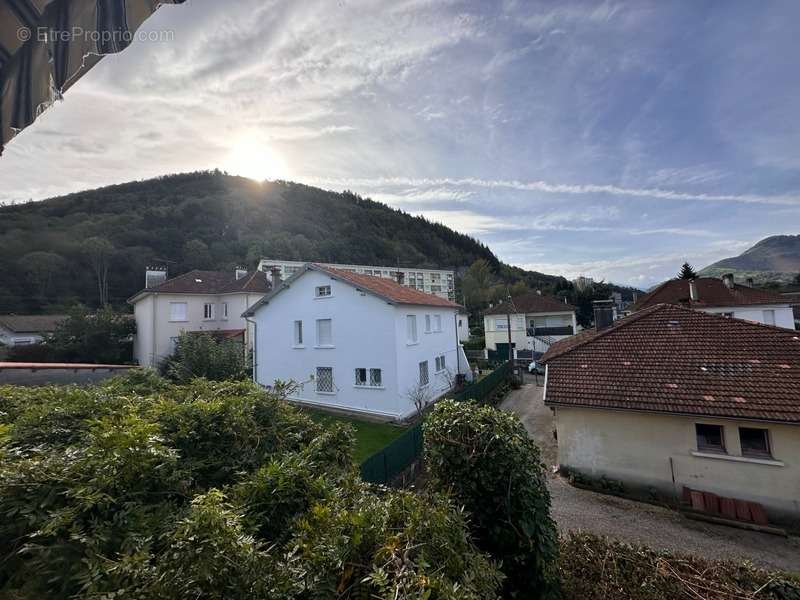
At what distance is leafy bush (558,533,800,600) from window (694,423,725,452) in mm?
4734

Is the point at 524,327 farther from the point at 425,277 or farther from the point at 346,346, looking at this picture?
the point at 425,277

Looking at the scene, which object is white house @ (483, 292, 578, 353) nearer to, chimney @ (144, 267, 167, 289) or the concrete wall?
the concrete wall

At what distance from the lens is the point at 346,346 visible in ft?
57.1

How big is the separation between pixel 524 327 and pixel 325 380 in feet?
91.1

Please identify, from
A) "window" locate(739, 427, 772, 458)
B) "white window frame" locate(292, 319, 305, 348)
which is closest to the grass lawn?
"white window frame" locate(292, 319, 305, 348)

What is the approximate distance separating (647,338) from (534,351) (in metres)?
25.7

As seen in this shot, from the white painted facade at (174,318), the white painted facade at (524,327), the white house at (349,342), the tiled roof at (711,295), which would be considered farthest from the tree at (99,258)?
the tiled roof at (711,295)

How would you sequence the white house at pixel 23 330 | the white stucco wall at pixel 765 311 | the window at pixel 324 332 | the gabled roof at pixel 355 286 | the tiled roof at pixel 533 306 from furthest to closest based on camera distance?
the tiled roof at pixel 533 306
the white house at pixel 23 330
the white stucco wall at pixel 765 311
the window at pixel 324 332
the gabled roof at pixel 355 286

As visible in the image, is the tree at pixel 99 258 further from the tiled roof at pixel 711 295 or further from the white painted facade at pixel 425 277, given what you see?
the tiled roof at pixel 711 295

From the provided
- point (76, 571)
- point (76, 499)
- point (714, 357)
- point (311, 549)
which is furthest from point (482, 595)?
point (714, 357)

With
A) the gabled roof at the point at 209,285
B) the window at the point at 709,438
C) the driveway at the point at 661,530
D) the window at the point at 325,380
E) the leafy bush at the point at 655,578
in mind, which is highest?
the gabled roof at the point at 209,285

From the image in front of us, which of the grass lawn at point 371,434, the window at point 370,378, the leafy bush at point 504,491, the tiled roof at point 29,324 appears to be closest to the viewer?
the leafy bush at point 504,491

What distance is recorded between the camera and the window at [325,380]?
17969 mm

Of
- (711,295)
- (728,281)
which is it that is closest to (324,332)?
(711,295)
